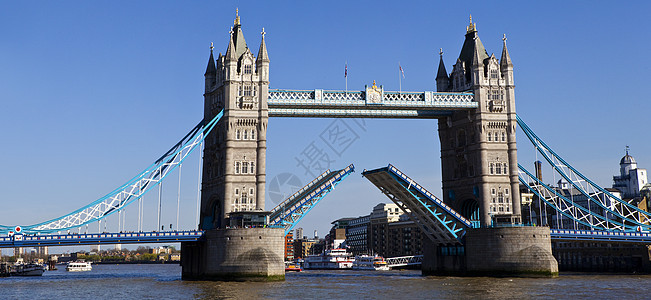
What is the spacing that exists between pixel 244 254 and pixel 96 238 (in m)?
14.7

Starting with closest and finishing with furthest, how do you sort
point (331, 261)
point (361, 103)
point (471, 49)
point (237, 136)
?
1. point (237, 136)
2. point (361, 103)
3. point (471, 49)
4. point (331, 261)

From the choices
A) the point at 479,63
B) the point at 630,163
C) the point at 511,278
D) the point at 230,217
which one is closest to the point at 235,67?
the point at 230,217

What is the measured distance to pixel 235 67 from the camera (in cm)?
7556

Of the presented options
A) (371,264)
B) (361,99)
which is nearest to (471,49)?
(361,99)

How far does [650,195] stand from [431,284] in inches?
3047

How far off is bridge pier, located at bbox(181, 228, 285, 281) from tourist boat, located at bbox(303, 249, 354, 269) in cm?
6861

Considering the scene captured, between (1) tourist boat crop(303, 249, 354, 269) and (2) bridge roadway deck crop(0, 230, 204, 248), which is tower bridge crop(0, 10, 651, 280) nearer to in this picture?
(2) bridge roadway deck crop(0, 230, 204, 248)

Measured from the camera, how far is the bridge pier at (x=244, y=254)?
6688 cm

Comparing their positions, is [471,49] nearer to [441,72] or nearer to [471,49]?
[471,49]

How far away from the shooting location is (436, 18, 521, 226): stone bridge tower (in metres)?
80.4

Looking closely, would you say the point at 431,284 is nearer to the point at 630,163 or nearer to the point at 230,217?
the point at 230,217

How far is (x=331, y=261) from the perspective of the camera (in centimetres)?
13738

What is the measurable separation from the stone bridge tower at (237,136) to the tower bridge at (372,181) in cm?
11

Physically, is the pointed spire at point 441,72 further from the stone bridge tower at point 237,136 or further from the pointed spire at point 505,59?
the stone bridge tower at point 237,136
